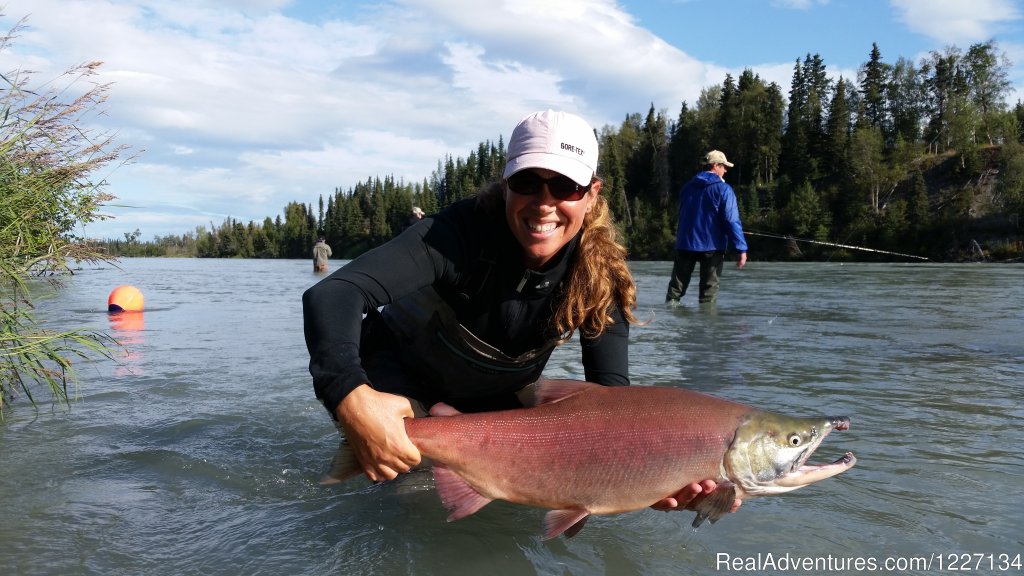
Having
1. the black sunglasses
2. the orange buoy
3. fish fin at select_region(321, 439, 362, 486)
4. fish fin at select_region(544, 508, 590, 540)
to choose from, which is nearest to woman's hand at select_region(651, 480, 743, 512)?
fish fin at select_region(544, 508, 590, 540)

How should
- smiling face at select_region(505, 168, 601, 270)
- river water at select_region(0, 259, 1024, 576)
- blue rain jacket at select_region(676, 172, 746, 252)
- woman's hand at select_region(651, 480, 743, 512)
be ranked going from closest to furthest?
1. woman's hand at select_region(651, 480, 743, 512)
2. river water at select_region(0, 259, 1024, 576)
3. smiling face at select_region(505, 168, 601, 270)
4. blue rain jacket at select_region(676, 172, 746, 252)

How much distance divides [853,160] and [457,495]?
88.3 meters

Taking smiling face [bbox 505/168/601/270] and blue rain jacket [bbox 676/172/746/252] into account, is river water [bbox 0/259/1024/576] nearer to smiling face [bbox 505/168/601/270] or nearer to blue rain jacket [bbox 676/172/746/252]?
smiling face [bbox 505/168/601/270]

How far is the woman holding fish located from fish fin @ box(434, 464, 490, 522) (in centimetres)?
18

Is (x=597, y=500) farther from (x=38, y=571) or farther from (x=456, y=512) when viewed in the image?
(x=38, y=571)

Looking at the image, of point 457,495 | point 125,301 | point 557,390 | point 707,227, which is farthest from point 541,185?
point 125,301

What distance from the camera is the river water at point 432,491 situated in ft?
8.68

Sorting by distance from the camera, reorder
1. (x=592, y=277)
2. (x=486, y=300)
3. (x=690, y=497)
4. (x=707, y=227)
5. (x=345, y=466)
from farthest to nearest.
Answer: (x=707, y=227) → (x=486, y=300) → (x=592, y=277) → (x=690, y=497) → (x=345, y=466)

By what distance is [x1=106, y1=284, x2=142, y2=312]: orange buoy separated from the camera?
12.4 metres

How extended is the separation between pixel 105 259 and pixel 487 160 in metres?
139

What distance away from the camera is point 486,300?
3.21 m

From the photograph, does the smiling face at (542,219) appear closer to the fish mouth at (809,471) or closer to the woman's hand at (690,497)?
the woman's hand at (690,497)

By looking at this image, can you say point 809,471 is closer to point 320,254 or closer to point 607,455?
point 607,455

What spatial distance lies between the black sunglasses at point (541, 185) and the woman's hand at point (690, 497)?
1.23 metres
